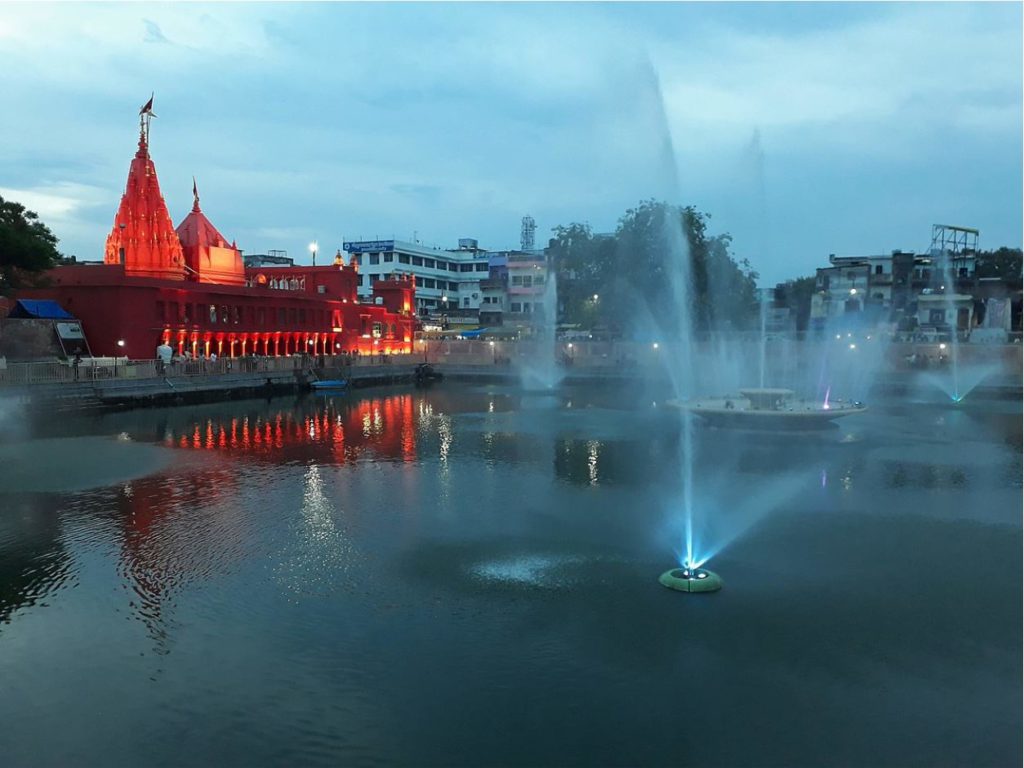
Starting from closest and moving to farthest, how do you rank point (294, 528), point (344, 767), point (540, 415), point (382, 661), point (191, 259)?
point (344, 767)
point (382, 661)
point (294, 528)
point (540, 415)
point (191, 259)

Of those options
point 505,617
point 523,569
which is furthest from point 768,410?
point 505,617

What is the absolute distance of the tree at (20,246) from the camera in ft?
116

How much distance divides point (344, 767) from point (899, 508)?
15.3m

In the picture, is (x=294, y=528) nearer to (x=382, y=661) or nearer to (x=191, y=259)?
(x=382, y=661)

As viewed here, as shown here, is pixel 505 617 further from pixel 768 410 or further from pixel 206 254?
pixel 206 254

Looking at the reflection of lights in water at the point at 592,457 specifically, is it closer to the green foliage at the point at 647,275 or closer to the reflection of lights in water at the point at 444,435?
the reflection of lights in water at the point at 444,435

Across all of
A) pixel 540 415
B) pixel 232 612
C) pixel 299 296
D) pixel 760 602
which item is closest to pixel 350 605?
pixel 232 612

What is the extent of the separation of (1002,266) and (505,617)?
8798 centimetres

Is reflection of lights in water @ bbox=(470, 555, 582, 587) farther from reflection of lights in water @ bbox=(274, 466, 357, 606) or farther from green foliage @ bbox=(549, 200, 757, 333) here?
green foliage @ bbox=(549, 200, 757, 333)

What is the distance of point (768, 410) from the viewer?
103 feet

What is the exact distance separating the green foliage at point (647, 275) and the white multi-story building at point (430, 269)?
1323 inches

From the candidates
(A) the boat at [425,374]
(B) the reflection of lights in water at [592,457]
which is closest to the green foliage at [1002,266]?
(A) the boat at [425,374]

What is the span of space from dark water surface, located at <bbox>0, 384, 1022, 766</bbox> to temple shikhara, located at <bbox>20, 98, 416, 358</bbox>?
88.6 ft

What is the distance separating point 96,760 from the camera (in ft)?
27.1
